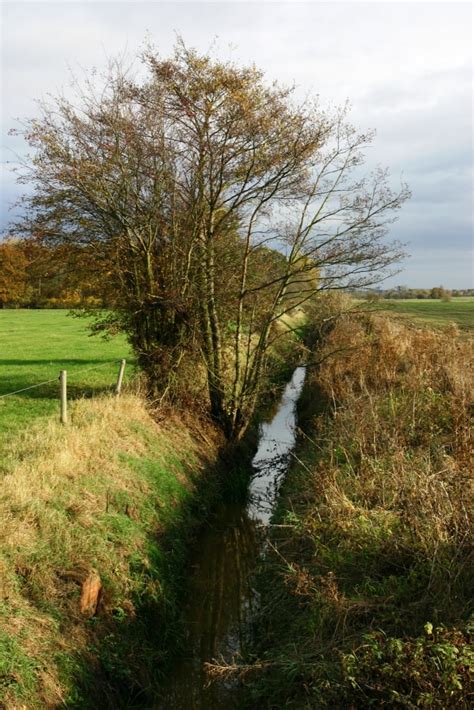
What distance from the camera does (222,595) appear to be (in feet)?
31.2

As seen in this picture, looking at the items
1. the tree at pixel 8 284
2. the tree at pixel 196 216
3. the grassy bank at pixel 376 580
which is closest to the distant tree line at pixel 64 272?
the tree at pixel 196 216

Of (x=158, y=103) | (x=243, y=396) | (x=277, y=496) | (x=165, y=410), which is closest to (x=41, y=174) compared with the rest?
(x=158, y=103)

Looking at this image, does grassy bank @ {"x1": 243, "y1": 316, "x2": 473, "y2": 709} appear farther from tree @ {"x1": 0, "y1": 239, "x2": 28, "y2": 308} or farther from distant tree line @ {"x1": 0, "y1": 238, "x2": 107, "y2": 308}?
tree @ {"x1": 0, "y1": 239, "x2": 28, "y2": 308}

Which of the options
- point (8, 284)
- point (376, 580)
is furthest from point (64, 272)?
point (8, 284)

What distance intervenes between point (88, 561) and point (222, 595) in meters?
3.00

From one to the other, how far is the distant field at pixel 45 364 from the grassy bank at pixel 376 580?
692 centimetres

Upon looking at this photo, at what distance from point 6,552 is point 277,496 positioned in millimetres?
8184

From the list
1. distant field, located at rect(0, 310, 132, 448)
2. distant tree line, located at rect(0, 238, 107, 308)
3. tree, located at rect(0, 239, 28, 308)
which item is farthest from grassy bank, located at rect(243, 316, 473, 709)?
tree, located at rect(0, 239, 28, 308)

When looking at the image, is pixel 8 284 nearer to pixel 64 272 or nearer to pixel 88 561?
pixel 64 272

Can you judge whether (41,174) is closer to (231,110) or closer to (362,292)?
(231,110)

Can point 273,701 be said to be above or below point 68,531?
below

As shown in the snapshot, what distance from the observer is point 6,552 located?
6.69 meters

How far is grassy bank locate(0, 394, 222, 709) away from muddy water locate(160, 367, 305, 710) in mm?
370

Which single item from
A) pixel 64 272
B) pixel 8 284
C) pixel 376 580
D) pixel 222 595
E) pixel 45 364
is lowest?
pixel 222 595
